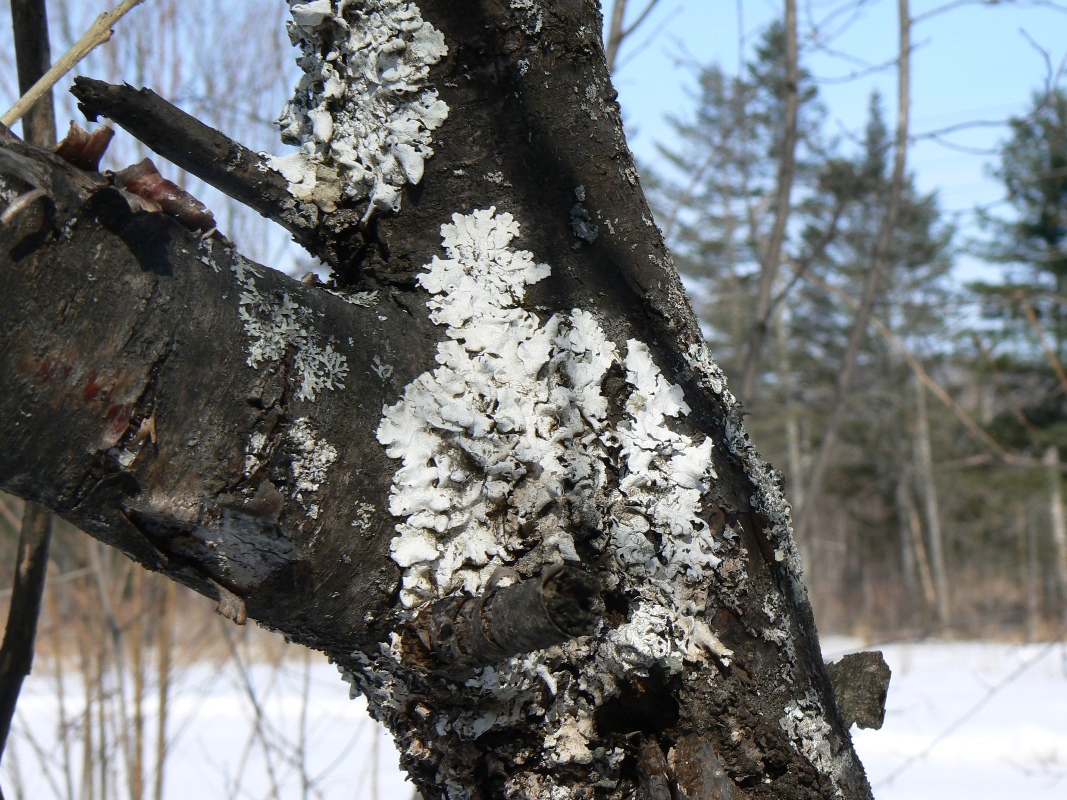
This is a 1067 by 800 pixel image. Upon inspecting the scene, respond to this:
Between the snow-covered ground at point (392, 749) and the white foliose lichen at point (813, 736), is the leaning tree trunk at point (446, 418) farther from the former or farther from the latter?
the snow-covered ground at point (392, 749)

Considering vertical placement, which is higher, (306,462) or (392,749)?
(306,462)

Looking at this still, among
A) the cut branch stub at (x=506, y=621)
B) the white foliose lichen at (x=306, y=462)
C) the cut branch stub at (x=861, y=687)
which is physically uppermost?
the white foliose lichen at (x=306, y=462)

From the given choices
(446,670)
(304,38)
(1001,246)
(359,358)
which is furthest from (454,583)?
(1001,246)

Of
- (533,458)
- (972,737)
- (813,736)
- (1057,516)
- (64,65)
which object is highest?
(1057,516)

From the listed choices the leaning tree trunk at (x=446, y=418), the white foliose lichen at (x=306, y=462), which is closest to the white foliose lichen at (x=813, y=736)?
the leaning tree trunk at (x=446, y=418)

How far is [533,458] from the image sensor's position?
0.66m

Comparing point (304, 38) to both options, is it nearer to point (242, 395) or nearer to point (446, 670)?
point (242, 395)

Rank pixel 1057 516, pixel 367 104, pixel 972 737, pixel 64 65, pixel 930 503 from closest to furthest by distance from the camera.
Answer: pixel 64 65 < pixel 367 104 < pixel 972 737 < pixel 1057 516 < pixel 930 503

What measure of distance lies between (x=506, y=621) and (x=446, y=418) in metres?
0.21

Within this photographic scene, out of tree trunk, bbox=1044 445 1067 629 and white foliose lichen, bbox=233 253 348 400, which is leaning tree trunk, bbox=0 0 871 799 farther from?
tree trunk, bbox=1044 445 1067 629

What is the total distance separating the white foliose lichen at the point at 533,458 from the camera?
2.08 feet

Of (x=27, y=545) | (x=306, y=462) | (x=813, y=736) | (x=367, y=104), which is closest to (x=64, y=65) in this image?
(x=367, y=104)

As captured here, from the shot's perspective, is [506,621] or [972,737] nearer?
[506,621]

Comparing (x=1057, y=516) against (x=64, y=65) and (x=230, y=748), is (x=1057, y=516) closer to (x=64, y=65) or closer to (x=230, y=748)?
(x=230, y=748)
